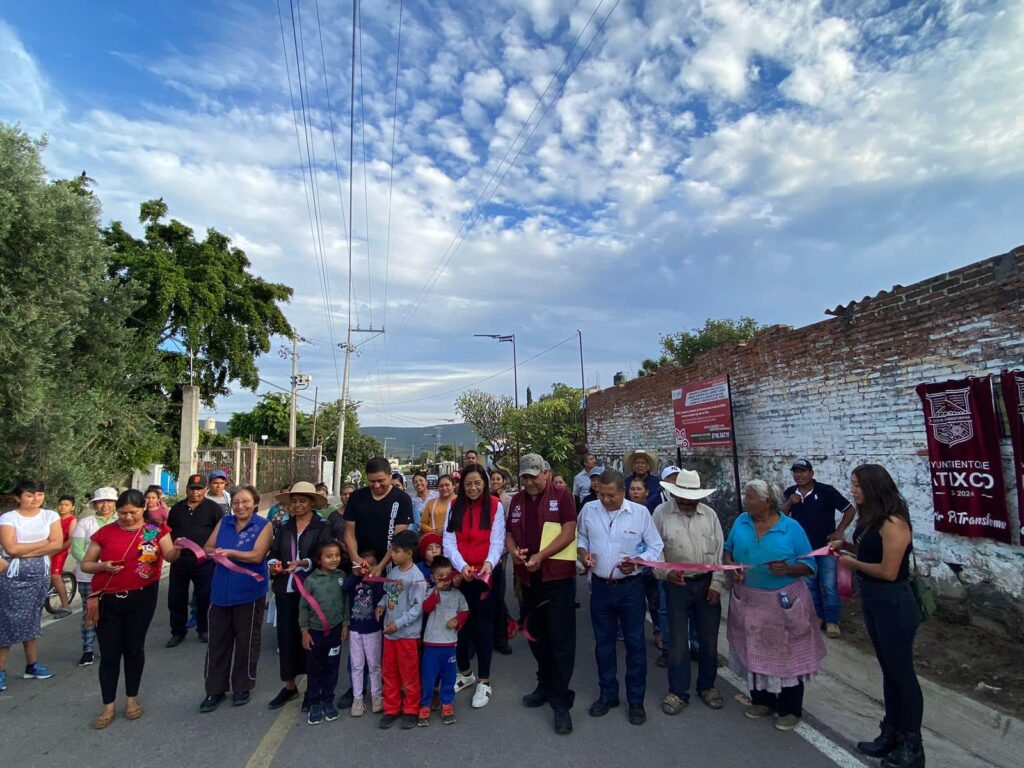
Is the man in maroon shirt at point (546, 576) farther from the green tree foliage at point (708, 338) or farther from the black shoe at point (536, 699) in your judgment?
the green tree foliage at point (708, 338)

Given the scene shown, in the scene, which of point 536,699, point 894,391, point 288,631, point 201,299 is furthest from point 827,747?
point 201,299

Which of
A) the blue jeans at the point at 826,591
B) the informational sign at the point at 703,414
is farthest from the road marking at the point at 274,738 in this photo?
the informational sign at the point at 703,414

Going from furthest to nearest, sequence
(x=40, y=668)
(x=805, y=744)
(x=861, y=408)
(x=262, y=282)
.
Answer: (x=262, y=282) < (x=861, y=408) < (x=40, y=668) < (x=805, y=744)

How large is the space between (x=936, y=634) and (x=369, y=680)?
503cm

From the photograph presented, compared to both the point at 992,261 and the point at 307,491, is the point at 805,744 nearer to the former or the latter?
the point at 307,491

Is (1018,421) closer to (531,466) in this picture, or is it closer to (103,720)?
(531,466)

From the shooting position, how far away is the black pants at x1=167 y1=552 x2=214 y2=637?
6.02 metres

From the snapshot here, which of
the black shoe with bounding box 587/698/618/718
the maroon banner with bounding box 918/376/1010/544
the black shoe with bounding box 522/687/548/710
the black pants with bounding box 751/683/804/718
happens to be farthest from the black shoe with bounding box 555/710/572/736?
the maroon banner with bounding box 918/376/1010/544

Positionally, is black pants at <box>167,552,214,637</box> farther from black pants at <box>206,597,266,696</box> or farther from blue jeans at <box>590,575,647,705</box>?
blue jeans at <box>590,575,647,705</box>

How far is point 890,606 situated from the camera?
337 centimetres

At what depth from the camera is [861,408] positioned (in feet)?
22.7

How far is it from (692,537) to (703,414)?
22.3 feet

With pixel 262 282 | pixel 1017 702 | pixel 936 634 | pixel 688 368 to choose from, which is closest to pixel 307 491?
pixel 1017 702

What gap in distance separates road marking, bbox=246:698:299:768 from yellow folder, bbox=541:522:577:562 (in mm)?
2092
